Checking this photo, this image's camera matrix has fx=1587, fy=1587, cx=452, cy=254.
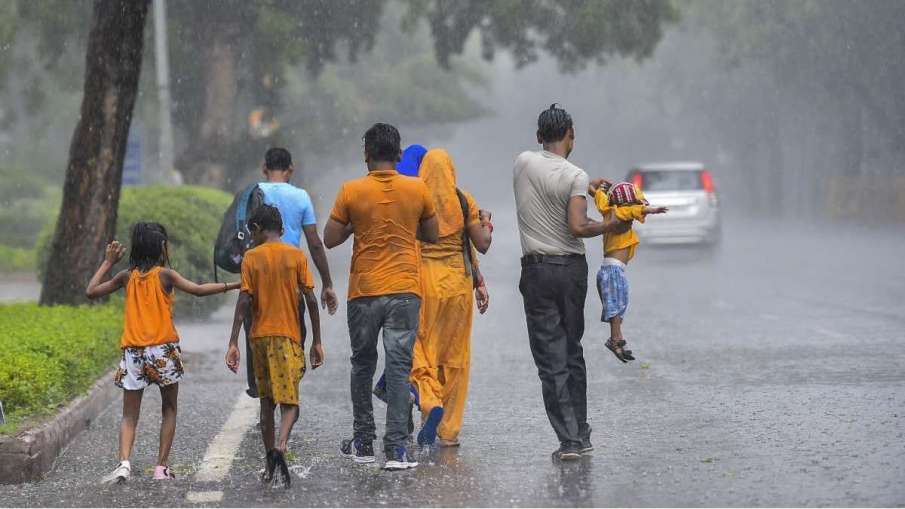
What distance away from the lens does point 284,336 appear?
7.61 m

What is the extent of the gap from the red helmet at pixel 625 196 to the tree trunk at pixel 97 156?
6.66m

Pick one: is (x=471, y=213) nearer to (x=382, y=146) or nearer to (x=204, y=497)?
(x=382, y=146)

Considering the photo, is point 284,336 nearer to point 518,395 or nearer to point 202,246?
point 518,395

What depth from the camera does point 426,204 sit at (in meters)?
7.87

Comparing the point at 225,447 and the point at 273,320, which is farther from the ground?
the point at 273,320

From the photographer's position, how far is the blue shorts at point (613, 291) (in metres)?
8.28

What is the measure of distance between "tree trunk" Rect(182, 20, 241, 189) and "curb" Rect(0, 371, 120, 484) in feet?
69.4

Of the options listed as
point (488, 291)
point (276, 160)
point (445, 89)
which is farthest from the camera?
point (445, 89)

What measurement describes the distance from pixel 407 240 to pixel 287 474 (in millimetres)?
1316

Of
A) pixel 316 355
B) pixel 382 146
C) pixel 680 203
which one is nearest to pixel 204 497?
pixel 316 355

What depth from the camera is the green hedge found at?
8723 mm

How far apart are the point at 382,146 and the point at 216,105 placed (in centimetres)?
2323

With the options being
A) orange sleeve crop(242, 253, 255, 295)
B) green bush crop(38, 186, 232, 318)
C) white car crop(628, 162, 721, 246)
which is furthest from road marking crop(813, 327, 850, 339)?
white car crop(628, 162, 721, 246)

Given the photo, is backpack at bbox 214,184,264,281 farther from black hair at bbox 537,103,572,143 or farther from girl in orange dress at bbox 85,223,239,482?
black hair at bbox 537,103,572,143
